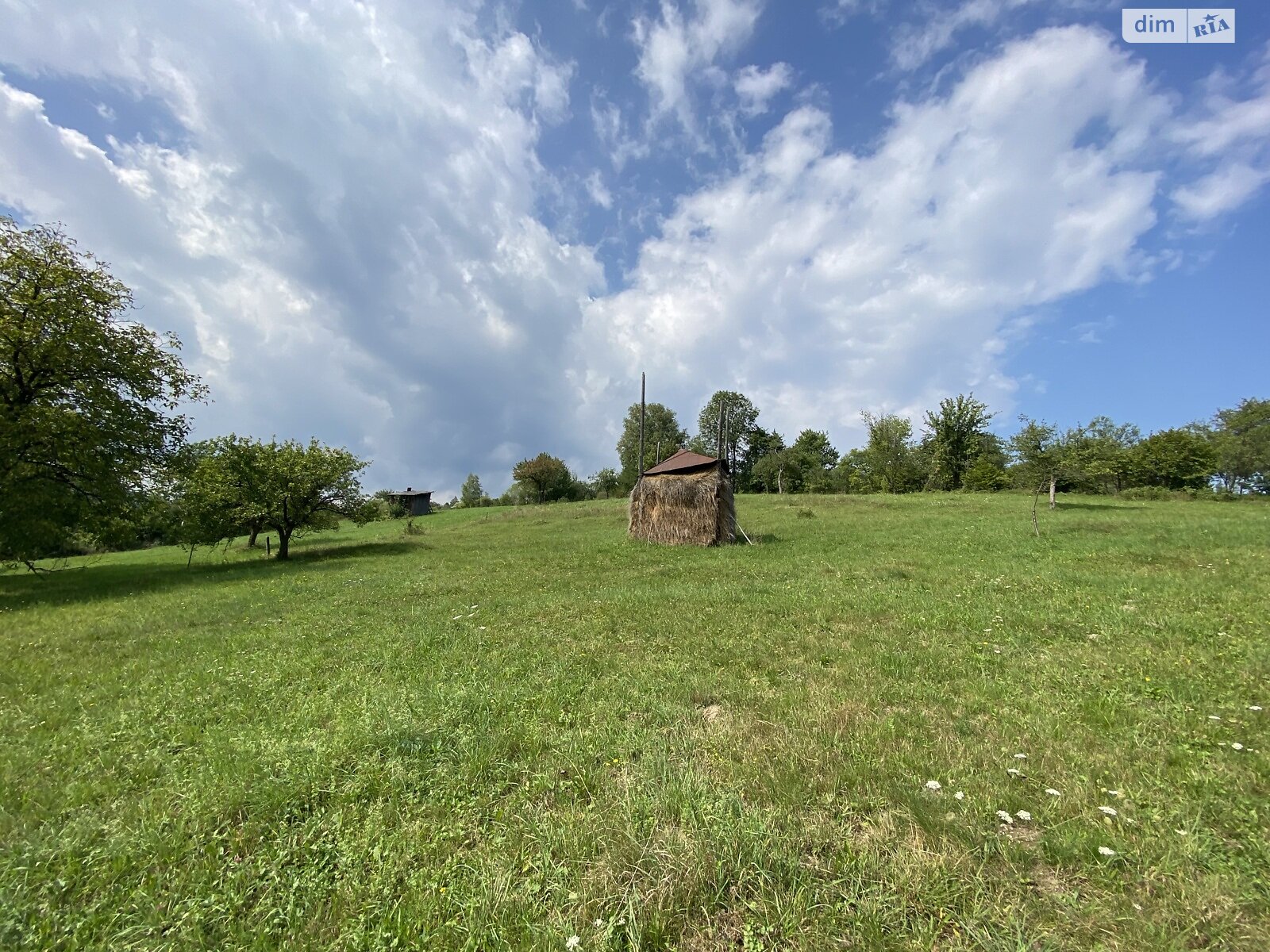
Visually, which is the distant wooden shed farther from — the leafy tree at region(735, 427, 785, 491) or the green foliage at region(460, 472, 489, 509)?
the leafy tree at region(735, 427, 785, 491)

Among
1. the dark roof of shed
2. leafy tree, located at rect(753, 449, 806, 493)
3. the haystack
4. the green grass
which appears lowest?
the green grass

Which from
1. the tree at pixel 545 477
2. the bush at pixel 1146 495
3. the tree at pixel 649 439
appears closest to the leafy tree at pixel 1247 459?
the bush at pixel 1146 495

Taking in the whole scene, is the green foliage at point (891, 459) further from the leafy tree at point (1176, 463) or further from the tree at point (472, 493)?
the tree at point (472, 493)

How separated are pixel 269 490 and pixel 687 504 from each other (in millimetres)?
20007

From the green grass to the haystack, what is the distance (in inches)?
380

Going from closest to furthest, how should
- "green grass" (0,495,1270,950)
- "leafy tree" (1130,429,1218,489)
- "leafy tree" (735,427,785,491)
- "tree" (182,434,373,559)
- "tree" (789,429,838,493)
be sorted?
1. "green grass" (0,495,1270,950)
2. "tree" (182,434,373,559)
3. "leafy tree" (1130,429,1218,489)
4. "tree" (789,429,838,493)
5. "leafy tree" (735,427,785,491)

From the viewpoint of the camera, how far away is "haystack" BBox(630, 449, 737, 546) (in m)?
18.9

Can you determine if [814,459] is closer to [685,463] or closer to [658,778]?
[685,463]

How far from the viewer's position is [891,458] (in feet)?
184

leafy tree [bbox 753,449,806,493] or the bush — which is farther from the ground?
leafy tree [bbox 753,449,806,493]

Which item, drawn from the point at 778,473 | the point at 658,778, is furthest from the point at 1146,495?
the point at 658,778

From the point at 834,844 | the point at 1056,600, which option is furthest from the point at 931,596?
the point at 834,844

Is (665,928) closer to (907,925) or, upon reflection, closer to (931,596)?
(907,925)

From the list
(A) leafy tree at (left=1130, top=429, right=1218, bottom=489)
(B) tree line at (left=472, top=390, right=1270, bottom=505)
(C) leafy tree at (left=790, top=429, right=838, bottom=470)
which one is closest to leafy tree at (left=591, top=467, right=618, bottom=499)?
(B) tree line at (left=472, top=390, right=1270, bottom=505)
